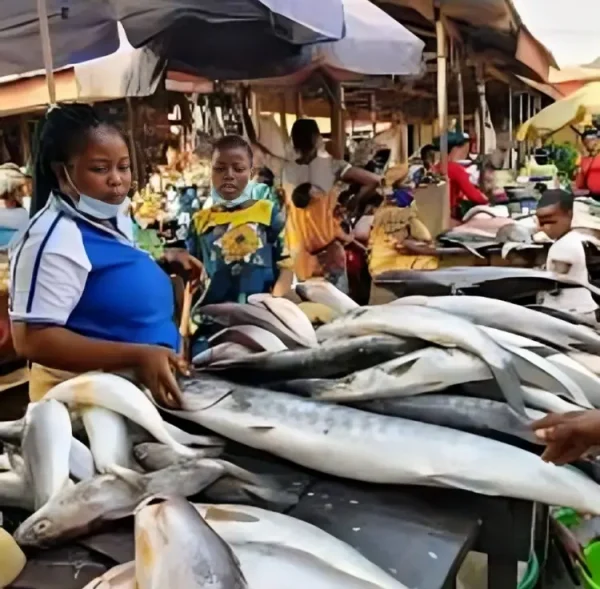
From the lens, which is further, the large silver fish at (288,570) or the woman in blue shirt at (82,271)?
the woman in blue shirt at (82,271)

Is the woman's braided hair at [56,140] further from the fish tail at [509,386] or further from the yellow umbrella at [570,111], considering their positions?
the yellow umbrella at [570,111]

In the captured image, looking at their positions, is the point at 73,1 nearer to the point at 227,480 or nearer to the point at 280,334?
the point at 280,334

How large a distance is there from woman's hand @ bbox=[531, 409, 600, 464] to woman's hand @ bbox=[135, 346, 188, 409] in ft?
2.01

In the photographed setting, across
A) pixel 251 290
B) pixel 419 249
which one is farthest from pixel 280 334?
pixel 419 249

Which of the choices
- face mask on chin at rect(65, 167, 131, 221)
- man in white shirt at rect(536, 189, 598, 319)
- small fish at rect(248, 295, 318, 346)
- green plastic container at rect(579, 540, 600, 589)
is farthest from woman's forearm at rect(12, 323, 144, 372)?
green plastic container at rect(579, 540, 600, 589)

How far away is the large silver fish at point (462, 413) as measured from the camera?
1.48m

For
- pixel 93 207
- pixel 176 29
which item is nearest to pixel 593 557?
pixel 93 207

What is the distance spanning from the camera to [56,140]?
181 cm

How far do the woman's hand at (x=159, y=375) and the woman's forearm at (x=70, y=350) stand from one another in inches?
0.6

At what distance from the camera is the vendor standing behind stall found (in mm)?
3285

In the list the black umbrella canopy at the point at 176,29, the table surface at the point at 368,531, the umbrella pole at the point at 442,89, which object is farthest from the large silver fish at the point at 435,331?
the umbrella pole at the point at 442,89

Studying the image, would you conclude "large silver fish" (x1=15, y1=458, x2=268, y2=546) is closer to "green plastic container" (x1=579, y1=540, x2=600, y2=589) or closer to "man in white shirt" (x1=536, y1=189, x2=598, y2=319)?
"man in white shirt" (x1=536, y1=189, x2=598, y2=319)

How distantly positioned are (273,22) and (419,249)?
4.90 feet

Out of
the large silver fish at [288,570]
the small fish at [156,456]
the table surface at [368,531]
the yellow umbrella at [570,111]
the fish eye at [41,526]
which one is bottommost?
the table surface at [368,531]
